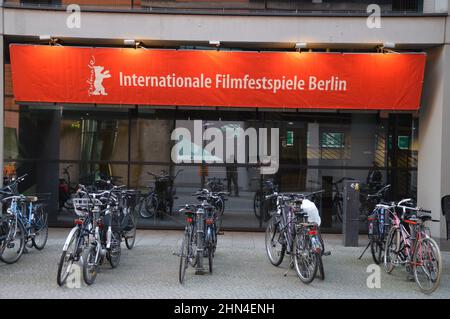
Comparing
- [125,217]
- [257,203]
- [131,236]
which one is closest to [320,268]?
[125,217]

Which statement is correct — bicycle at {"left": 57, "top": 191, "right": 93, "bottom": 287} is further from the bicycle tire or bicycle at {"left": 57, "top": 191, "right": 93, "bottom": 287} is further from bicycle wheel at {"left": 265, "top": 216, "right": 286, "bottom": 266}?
the bicycle tire

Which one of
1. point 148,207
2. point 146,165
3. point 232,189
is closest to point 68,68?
point 146,165

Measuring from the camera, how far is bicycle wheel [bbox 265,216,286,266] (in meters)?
8.76

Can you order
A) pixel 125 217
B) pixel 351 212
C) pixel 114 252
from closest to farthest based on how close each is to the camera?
1. pixel 114 252
2. pixel 125 217
3. pixel 351 212

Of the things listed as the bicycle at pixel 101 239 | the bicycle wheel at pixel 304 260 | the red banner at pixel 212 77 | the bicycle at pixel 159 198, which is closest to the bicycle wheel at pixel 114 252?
the bicycle at pixel 101 239

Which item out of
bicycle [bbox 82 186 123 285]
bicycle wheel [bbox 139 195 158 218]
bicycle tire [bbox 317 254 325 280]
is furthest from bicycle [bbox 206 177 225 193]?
bicycle tire [bbox 317 254 325 280]

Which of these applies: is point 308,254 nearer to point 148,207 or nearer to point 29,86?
point 148,207

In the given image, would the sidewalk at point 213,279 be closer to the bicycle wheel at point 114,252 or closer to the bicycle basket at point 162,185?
the bicycle wheel at point 114,252

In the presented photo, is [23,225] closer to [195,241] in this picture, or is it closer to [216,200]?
[195,241]

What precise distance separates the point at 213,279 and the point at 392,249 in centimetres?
277

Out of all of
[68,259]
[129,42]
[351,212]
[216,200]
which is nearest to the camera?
[68,259]

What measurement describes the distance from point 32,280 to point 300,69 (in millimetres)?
6366

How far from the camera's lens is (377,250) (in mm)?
9117

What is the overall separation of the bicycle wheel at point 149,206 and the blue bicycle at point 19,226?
2.54 metres
